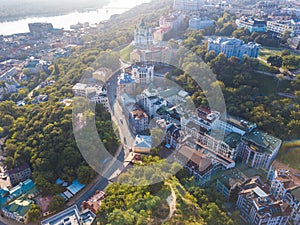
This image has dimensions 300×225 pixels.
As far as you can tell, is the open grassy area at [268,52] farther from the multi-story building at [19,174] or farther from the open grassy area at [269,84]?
the multi-story building at [19,174]

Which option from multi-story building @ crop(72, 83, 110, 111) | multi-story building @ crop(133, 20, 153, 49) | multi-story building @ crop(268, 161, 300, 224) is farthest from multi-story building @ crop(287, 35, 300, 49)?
multi-story building @ crop(72, 83, 110, 111)

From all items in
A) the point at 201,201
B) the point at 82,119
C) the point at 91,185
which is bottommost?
the point at 91,185

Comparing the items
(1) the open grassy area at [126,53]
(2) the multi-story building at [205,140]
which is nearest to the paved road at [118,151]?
(2) the multi-story building at [205,140]

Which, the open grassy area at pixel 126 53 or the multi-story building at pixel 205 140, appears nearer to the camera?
the multi-story building at pixel 205 140

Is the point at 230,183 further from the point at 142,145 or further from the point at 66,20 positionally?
the point at 66,20

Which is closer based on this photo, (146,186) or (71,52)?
(146,186)

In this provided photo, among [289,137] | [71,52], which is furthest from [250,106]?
[71,52]

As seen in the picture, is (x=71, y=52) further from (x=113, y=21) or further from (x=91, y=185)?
(x=91, y=185)
